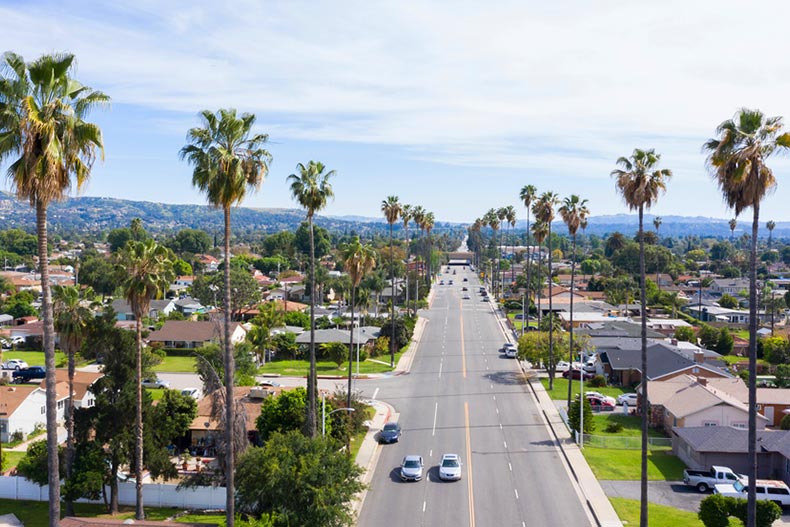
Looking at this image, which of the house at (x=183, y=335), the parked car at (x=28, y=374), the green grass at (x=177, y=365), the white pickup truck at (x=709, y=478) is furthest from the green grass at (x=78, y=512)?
the house at (x=183, y=335)

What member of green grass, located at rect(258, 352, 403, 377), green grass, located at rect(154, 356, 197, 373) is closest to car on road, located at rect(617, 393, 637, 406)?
green grass, located at rect(258, 352, 403, 377)

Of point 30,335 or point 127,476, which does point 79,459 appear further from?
point 30,335

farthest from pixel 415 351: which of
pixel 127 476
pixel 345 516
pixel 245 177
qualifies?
pixel 245 177

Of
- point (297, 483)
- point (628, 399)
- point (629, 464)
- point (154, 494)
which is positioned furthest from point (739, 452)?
point (154, 494)

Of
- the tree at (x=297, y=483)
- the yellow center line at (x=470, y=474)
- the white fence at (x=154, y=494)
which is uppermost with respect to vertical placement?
the tree at (x=297, y=483)

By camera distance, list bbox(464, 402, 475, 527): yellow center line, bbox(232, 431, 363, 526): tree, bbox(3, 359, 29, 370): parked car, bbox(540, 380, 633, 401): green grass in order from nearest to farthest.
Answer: bbox(232, 431, 363, 526): tree < bbox(464, 402, 475, 527): yellow center line < bbox(540, 380, 633, 401): green grass < bbox(3, 359, 29, 370): parked car

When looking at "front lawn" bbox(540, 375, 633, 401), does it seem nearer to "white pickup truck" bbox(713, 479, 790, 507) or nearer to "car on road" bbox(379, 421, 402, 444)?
"car on road" bbox(379, 421, 402, 444)

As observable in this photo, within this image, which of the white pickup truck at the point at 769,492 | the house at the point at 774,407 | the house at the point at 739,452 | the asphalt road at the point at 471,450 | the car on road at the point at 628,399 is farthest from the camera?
the car on road at the point at 628,399

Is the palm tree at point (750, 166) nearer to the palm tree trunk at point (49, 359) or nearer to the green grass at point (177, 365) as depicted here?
the palm tree trunk at point (49, 359)
